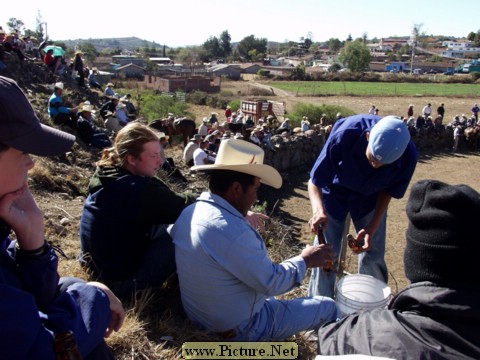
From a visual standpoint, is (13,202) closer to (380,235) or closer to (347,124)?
(347,124)

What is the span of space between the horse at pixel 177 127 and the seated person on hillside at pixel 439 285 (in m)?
13.6

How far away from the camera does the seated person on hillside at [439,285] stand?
1479 mm

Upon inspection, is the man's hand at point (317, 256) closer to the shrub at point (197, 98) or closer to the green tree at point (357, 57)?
the shrub at point (197, 98)

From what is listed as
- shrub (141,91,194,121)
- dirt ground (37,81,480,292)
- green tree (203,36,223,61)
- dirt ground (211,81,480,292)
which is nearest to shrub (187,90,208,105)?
dirt ground (37,81,480,292)

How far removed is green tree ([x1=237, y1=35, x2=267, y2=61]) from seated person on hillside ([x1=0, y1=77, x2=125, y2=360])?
117352 mm

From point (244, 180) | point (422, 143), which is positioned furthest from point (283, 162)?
Answer: point (244, 180)

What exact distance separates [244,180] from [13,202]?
4.15 ft

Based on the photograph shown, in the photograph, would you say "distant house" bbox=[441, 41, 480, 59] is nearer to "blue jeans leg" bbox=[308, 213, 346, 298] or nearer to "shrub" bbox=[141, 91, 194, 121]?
"shrub" bbox=[141, 91, 194, 121]

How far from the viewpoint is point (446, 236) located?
149 cm

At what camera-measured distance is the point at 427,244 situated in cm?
153

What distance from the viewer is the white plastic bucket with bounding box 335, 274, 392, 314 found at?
9.71 feet

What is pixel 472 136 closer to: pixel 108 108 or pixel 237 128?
pixel 237 128

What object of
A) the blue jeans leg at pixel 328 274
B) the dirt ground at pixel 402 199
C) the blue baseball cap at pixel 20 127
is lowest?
the dirt ground at pixel 402 199

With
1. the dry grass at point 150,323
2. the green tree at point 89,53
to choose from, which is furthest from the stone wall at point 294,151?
the green tree at point 89,53
